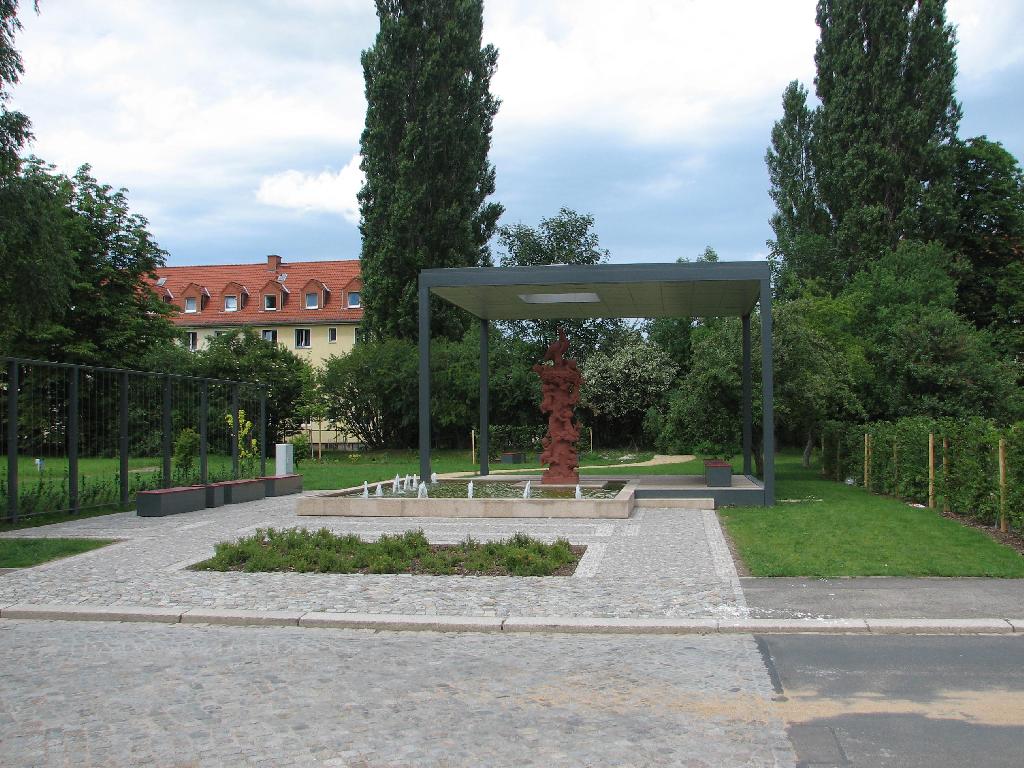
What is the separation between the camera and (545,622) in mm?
8008

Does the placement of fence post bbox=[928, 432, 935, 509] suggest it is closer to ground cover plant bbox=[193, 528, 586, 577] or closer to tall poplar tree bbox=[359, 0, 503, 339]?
ground cover plant bbox=[193, 528, 586, 577]

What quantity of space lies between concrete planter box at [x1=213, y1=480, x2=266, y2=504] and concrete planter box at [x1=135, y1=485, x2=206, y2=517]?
0.89 metres

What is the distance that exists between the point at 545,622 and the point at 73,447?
1259 cm

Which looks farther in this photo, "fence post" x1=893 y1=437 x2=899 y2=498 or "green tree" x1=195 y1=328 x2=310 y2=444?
"green tree" x1=195 y1=328 x2=310 y2=444

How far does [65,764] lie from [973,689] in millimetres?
5280

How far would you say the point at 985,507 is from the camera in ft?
47.5

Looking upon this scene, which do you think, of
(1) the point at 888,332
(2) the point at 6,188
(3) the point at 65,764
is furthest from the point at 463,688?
(1) the point at 888,332

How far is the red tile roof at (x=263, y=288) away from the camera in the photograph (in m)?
63.4

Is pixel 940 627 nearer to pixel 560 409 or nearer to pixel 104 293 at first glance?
pixel 560 409

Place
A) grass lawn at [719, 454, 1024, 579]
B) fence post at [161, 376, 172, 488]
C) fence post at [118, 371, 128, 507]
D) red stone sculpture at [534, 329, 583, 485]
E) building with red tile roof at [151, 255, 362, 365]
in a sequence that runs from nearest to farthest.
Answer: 1. grass lawn at [719, 454, 1024, 579]
2. fence post at [118, 371, 128, 507]
3. fence post at [161, 376, 172, 488]
4. red stone sculpture at [534, 329, 583, 485]
5. building with red tile roof at [151, 255, 362, 365]

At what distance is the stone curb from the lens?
7.78 m

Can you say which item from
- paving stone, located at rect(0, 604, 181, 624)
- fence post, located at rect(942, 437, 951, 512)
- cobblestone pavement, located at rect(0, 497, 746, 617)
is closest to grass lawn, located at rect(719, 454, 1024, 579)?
fence post, located at rect(942, 437, 951, 512)

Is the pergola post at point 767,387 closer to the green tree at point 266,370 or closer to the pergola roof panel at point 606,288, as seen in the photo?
the pergola roof panel at point 606,288

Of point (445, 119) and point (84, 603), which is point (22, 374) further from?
point (445, 119)
